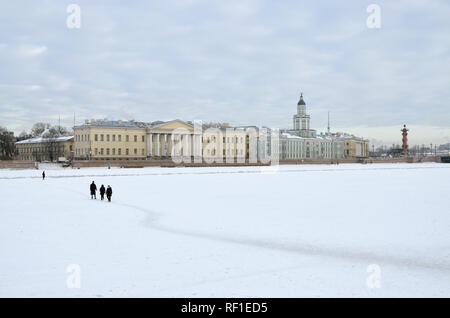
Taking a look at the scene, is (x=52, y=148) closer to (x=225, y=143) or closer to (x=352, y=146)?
(x=225, y=143)

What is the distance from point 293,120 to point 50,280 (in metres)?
148

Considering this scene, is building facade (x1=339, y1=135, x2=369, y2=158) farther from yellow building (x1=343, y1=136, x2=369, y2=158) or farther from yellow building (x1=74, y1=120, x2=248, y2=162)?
yellow building (x1=74, y1=120, x2=248, y2=162)

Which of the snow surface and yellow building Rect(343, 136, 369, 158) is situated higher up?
yellow building Rect(343, 136, 369, 158)

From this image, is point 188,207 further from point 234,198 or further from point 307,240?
point 307,240

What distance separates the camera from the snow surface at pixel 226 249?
29.3 ft

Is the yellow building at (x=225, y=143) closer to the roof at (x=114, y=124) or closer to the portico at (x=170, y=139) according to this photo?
the portico at (x=170, y=139)

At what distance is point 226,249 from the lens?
12.2 metres

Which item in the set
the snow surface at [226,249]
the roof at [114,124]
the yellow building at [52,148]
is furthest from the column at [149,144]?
the snow surface at [226,249]

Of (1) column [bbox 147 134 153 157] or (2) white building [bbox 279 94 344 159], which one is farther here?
(2) white building [bbox 279 94 344 159]

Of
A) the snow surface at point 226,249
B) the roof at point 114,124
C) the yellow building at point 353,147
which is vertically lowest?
the snow surface at point 226,249

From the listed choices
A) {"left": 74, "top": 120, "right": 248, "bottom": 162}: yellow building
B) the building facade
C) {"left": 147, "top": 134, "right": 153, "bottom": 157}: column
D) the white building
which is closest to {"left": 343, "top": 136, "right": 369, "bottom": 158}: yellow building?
the building facade

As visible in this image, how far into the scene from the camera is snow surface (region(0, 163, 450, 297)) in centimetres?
895

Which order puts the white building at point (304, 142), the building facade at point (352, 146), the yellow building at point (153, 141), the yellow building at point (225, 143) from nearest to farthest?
the yellow building at point (153, 141)
the yellow building at point (225, 143)
the white building at point (304, 142)
the building facade at point (352, 146)
